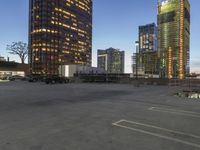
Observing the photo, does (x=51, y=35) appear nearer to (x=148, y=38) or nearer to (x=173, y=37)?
(x=148, y=38)

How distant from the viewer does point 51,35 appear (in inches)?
6526

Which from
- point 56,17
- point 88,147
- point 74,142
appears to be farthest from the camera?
point 56,17

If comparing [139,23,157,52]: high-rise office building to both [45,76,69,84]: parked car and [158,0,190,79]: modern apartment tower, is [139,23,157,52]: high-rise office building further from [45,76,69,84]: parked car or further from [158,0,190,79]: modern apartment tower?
[45,76,69,84]: parked car

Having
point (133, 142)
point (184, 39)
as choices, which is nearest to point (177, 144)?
point (133, 142)

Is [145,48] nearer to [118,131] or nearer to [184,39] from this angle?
[184,39]

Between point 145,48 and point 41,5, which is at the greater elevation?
point 41,5

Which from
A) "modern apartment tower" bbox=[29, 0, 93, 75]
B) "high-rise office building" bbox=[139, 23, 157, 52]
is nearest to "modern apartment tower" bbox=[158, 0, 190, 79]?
"high-rise office building" bbox=[139, 23, 157, 52]

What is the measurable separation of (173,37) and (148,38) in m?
30.4

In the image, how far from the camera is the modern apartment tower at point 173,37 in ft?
481

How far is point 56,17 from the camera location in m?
169

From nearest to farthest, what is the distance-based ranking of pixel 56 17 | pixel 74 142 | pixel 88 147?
pixel 88 147
pixel 74 142
pixel 56 17

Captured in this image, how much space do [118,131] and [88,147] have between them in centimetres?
155

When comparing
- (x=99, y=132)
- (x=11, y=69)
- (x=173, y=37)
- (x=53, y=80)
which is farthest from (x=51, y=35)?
(x=99, y=132)

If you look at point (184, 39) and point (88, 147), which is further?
point (184, 39)
